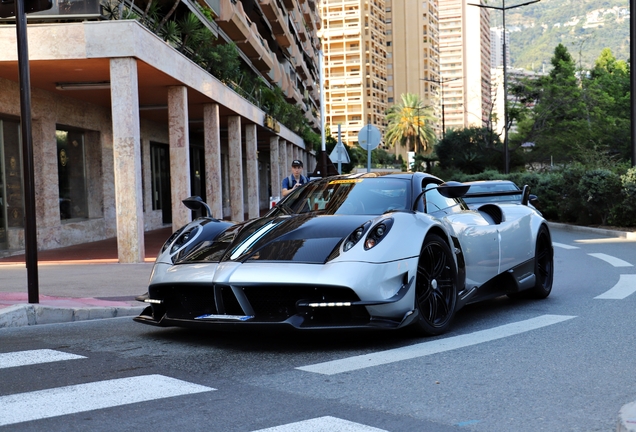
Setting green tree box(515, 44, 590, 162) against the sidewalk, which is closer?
the sidewalk

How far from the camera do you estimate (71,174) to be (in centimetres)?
1955

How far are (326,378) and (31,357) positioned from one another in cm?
211

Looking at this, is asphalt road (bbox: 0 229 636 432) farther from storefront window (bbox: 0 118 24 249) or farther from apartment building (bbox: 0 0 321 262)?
storefront window (bbox: 0 118 24 249)

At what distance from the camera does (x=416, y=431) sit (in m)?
3.39

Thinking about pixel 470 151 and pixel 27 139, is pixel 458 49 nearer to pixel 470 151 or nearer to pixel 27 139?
pixel 470 151

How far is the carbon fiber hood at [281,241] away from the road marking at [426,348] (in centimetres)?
74

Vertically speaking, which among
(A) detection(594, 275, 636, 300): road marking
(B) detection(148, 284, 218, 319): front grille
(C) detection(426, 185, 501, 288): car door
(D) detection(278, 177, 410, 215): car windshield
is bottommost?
(A) detection(594, 275, 636, 300): road marking

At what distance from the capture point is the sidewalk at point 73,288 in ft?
23.0

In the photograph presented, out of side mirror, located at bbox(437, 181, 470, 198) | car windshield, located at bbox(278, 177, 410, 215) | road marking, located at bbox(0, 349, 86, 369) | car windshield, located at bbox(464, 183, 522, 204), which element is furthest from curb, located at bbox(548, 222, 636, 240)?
road marking, located at bbox(0, 349, 86, 369)

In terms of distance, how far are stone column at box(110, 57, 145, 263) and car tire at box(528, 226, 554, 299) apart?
7.50 metres

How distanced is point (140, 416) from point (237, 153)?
2193 cm

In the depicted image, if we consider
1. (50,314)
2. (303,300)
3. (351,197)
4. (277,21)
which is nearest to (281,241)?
(303,300)

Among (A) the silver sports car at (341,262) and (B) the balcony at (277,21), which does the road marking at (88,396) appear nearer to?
(A) the silver sports car at (341,262)

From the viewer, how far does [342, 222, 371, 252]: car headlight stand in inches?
210
